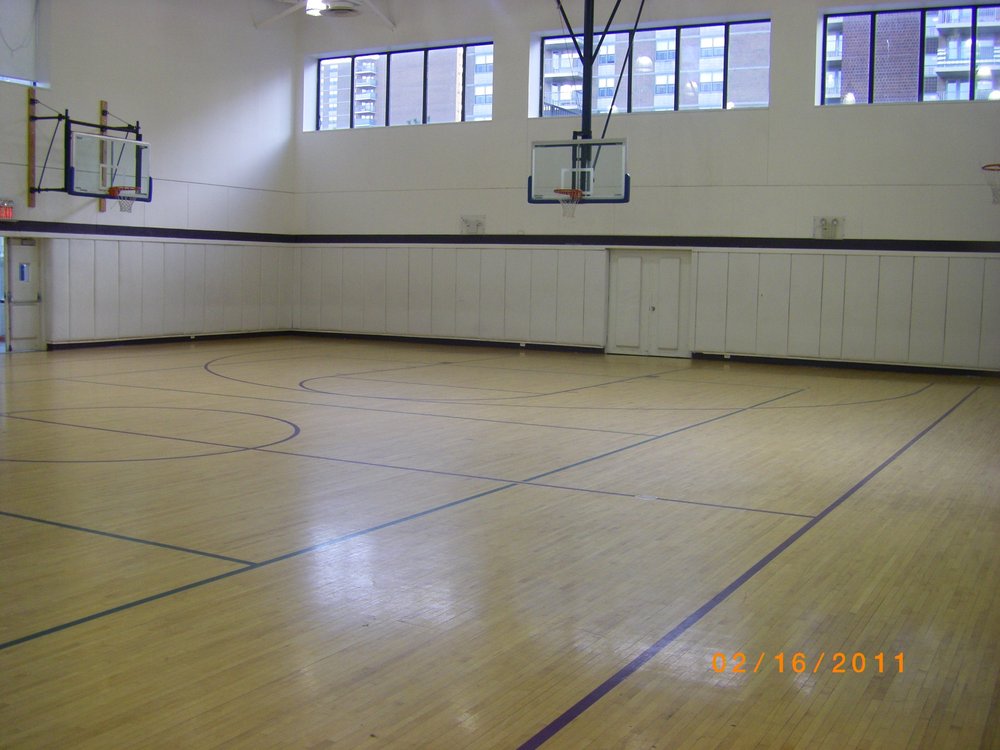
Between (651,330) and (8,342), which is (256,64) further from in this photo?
(651,330)

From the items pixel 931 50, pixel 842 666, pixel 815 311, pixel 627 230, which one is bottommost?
pixel 842 666

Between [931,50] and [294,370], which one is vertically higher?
[931,50]

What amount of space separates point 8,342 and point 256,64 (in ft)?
31.5

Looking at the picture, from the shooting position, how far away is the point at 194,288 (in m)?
24.2

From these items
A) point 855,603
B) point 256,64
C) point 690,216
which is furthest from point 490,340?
point 855,603

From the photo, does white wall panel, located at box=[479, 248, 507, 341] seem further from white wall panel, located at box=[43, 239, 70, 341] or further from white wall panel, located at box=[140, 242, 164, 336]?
white wall panel, located at box=[43, 239, 70, 341]

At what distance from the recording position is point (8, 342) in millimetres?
20562

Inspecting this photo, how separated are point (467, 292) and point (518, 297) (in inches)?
56.9

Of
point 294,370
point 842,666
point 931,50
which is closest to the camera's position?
point 842,666

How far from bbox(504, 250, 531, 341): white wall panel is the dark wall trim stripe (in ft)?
1.34

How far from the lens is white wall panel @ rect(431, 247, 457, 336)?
2520 centimetres

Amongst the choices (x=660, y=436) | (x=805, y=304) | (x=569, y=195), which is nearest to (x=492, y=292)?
(x=569, y=195)

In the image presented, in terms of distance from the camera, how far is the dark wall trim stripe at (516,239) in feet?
65.9

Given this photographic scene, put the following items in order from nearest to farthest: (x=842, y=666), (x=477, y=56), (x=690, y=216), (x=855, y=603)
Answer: (x=842, y=666) → (x=855, y=603) → (x=690, y=216) → (x=477, y=56)
